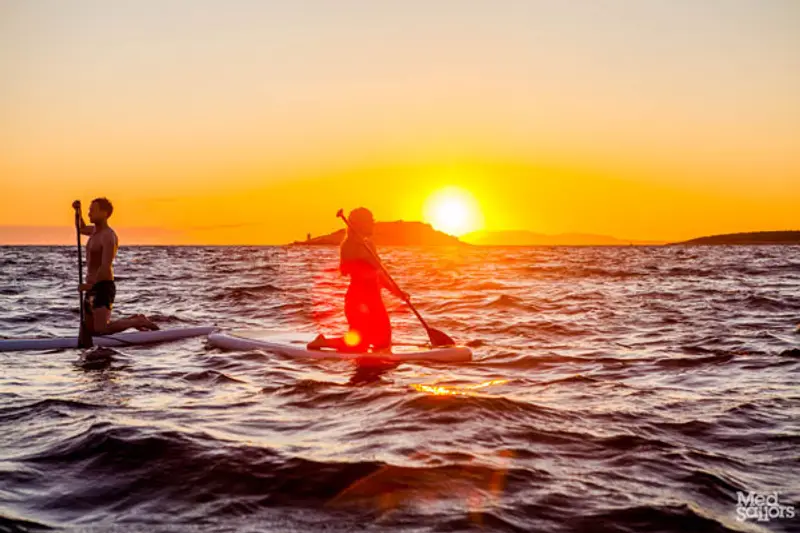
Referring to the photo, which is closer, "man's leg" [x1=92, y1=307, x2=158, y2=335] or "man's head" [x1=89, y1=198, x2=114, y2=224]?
"man's head" [x1=89, y1=198, x2=114, y2=224]

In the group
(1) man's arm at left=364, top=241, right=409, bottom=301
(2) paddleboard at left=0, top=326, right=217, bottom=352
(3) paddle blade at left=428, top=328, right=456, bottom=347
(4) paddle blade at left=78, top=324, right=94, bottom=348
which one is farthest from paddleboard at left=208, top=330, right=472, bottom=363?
(4) paddle blade at left=78, top=324, right=94, bottom=348

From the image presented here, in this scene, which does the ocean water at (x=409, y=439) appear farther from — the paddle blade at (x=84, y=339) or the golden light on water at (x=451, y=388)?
the paddle blade at (x=84, y=339)

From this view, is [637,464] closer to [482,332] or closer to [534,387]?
[534,387]

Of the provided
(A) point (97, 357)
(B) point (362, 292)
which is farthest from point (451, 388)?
(A) point (97, 357)

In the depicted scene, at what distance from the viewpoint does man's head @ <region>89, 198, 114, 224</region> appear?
11.5m

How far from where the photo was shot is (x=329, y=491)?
5.21 metres

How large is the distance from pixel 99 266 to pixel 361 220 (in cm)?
473

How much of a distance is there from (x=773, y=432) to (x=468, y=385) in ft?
→ 11.6

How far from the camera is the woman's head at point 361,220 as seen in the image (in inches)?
415

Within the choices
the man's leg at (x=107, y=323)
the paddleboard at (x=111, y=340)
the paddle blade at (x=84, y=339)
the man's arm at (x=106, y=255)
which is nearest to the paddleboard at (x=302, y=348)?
the paddleboard at (x=111, y=340)

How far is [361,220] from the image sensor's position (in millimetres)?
10555

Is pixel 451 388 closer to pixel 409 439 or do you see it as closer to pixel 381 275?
pixel 409 439

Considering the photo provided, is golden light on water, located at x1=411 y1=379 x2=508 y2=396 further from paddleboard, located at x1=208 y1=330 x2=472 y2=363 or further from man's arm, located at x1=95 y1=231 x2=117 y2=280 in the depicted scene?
man's arm, located at x1=95 y1=231 x2=117 y2=280

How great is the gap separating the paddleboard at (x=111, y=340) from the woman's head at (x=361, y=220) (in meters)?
4.76
